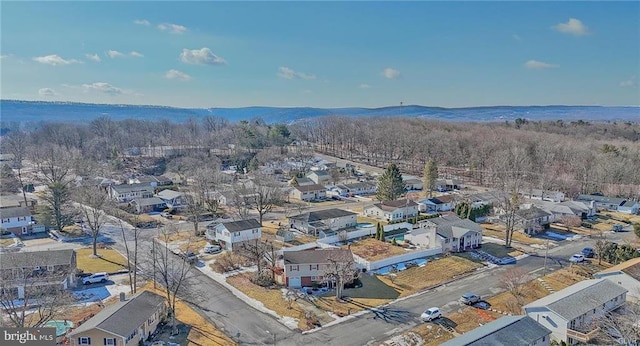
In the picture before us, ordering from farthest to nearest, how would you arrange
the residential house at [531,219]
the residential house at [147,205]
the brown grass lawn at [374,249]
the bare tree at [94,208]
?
the residential house at [147,205], the residential house at [531,219], the bare tree at [94,208], the brown grass lawn at [374,249]

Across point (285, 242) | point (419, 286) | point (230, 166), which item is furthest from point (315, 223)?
point (230, 166)

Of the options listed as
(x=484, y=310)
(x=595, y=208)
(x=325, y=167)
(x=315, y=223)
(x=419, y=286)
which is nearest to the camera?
(x=484, y=310)

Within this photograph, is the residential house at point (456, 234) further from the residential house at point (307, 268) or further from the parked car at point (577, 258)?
the residential house at point (307, 268)

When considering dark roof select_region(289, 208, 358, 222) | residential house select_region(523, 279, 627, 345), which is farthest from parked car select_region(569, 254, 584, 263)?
dark roof select_region(289, 208, 358, 222)

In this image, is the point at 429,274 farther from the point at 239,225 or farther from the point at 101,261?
the point at 101,261

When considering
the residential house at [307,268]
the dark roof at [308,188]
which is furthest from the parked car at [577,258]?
the dark roof at [308,188]

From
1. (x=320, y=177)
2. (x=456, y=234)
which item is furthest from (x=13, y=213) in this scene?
(x=456, y=234)

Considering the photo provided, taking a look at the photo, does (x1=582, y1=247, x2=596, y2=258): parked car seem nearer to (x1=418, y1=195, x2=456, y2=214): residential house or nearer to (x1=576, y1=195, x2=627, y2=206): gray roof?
(x1=418, y1=195, x2=456, y2=214): residential house

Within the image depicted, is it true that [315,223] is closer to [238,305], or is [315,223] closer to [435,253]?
[435,253]
